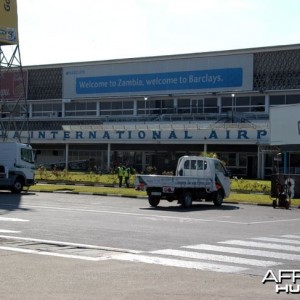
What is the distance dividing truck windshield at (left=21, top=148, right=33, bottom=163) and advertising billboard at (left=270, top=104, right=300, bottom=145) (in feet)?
55.2

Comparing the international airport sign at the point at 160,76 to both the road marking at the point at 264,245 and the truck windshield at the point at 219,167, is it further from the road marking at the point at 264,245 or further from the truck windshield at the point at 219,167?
the road marking at the point at 264,245

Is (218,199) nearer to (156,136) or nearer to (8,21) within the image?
(8,21)

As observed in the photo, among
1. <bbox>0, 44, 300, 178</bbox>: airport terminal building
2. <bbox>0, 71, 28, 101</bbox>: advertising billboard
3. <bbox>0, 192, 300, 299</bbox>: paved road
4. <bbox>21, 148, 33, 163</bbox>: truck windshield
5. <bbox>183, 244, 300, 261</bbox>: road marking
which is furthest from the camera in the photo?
<bbox>0, 71, 28, 101</bbox>: advertising billboard

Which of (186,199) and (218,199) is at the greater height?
(186,199)

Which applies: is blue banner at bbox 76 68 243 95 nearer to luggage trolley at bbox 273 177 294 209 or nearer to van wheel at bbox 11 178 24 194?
van wheel at bbox 11 178 24 194

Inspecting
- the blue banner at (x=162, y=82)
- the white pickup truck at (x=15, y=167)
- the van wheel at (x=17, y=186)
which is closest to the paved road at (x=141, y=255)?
the white pickup truck at (x=15, y=167)

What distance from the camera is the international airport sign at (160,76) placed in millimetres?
68125

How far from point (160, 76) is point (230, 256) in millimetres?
61365

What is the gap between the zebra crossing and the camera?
430 inches

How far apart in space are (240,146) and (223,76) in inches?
447

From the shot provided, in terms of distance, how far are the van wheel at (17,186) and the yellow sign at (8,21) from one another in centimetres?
1297

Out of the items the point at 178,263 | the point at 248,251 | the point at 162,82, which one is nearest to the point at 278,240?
the point at 248,251

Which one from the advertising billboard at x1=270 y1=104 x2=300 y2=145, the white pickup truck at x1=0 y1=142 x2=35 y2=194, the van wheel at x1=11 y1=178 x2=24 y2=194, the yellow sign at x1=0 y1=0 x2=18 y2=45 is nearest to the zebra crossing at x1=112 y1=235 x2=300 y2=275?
the white pickup truck at x1=0 y1=142 x2=35 y2=194

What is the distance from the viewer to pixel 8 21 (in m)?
43.2
